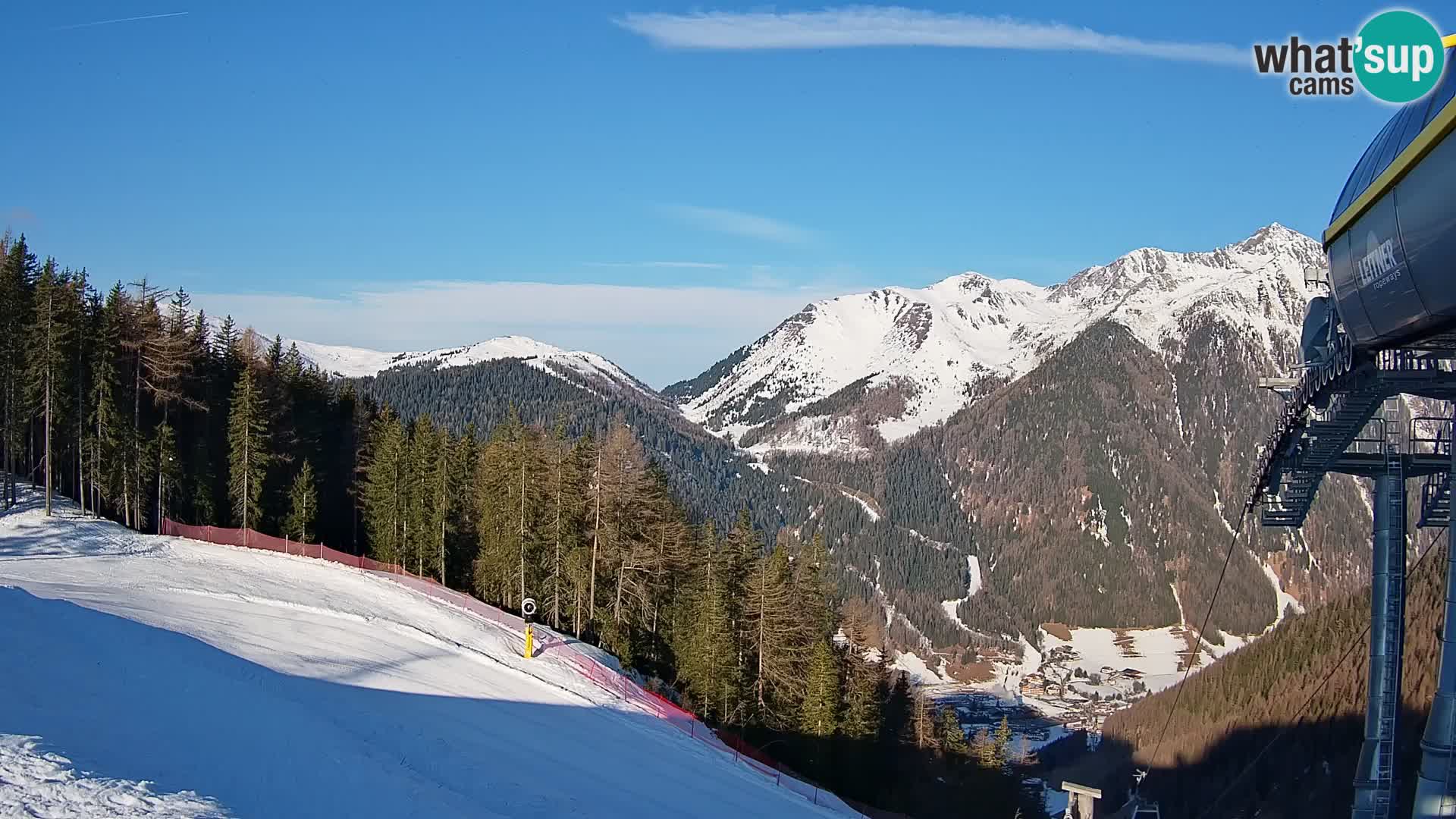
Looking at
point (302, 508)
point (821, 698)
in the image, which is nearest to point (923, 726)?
point (821, 698)

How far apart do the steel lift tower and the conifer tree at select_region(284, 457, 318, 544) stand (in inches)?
1701

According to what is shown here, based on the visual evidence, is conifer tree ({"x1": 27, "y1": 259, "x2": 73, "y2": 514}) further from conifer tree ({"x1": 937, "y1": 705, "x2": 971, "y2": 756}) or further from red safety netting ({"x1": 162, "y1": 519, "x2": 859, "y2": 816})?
conifer tree ({"x1": 937, "y1": 705, "x2": 971, "y2": 756})

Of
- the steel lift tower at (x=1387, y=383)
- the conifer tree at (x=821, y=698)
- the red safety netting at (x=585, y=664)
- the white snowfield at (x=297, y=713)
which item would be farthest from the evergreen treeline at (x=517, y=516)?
the steel lift tower at (x=1387, y=383)

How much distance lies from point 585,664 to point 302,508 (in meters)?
23.4

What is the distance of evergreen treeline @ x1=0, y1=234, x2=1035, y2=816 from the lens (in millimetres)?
44094

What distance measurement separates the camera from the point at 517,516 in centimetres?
4631

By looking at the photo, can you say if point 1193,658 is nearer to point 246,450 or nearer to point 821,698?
point 821,698

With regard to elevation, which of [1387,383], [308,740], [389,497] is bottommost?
[308,740]

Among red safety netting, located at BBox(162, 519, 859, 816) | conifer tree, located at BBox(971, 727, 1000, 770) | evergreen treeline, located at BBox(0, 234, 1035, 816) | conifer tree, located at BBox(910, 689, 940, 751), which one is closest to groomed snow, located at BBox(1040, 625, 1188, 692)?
conifer tree, located at BBox(971, 727, 1000, 770)

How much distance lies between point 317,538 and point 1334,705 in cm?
4849

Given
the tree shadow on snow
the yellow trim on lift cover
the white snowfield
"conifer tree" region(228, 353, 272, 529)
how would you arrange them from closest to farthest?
the yellow trim on lift cover, the white snowfield, the tree shadow on snow, "conifer tree" region(228, 353, 272, 529)

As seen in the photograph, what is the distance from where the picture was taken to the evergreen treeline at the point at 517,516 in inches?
1736

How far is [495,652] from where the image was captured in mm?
32969

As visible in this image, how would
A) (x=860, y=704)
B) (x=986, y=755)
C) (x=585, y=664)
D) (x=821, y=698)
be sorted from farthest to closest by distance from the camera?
1. (x=986, y=755)
2. (x=860, y=704)
3. (x=821, y=698)
4. (x=585, y=664)
